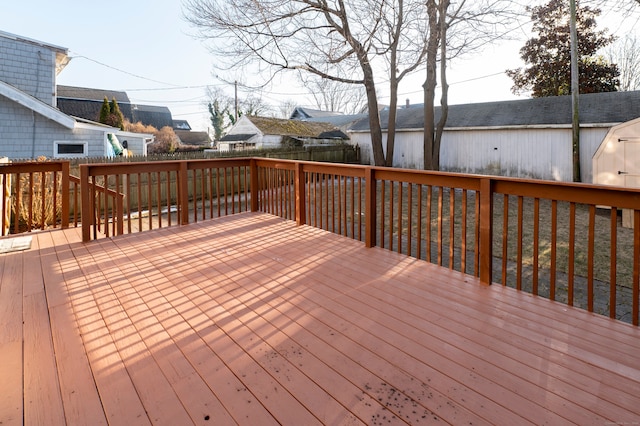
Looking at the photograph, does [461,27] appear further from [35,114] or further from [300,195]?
[35,114]

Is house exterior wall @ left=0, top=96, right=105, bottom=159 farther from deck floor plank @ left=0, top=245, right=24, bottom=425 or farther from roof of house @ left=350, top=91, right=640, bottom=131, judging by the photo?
roof of house @ left=350, top=91, right=640, bottom=131

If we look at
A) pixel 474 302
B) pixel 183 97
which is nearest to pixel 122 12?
pixel 474 302

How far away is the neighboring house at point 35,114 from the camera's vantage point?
36.1 feet

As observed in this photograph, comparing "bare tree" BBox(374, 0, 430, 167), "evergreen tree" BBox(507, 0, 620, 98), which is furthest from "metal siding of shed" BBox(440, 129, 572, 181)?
"evergreen tree" BBox(507, 0, 620, 98)

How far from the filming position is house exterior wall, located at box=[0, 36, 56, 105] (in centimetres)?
A: 1209

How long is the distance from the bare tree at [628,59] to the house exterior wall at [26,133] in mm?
23641

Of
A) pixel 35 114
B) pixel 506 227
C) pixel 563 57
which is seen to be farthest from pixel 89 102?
pixel 506 227

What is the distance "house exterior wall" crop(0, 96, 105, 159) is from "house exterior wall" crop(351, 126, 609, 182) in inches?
488

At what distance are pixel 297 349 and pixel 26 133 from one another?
502 inches

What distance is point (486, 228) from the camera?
10.4ft

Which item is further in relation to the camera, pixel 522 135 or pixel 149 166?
pixel 522 135

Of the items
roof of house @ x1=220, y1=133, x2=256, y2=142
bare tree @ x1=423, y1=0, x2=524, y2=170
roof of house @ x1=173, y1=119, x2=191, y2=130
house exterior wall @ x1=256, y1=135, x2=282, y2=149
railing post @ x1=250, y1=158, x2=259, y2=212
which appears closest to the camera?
railing post @ x1=250, y1=158, x2=259, y2=212

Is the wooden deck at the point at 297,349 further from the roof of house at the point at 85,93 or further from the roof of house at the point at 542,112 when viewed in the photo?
the roof of house at the point at 85,93

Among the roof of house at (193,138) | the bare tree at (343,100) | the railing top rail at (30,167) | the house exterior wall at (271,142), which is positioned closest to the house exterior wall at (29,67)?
the house exterior wall at (271,142)
